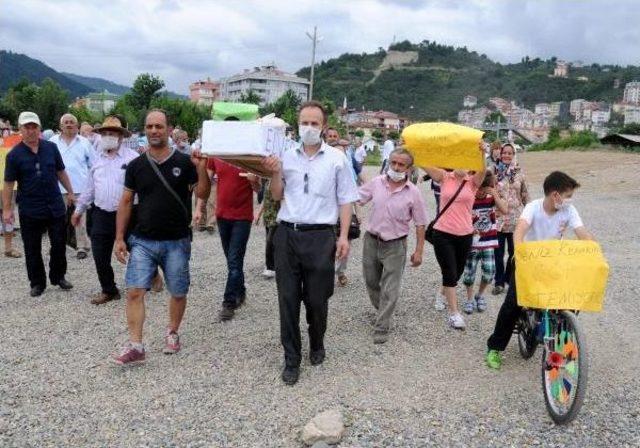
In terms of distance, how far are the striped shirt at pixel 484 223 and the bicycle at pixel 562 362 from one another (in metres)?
1.81

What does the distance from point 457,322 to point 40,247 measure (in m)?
4.56

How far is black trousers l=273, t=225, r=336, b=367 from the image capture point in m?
3.91

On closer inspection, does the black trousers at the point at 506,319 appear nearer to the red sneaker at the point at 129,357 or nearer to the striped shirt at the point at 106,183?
the red sneaker at the point at 129,357

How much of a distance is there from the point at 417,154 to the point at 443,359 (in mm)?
1756

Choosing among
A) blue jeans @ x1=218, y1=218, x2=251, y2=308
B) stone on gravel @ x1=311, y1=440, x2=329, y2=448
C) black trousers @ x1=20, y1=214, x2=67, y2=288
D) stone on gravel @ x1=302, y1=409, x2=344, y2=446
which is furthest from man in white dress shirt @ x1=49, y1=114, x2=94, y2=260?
stone on gravel @ x1=311, y1=440, x2=329, y2=448

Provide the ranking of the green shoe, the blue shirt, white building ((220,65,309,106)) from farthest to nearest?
white building ((220,65,309,106)), the blue shirt, the green shoe

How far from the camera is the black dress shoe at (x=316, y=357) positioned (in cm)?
434

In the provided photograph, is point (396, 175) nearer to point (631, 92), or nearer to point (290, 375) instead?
point (290, 375)

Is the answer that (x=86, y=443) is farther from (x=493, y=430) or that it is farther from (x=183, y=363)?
(x=493, y=430)

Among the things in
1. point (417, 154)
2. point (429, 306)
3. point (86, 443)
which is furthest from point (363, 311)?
point (86, 443)

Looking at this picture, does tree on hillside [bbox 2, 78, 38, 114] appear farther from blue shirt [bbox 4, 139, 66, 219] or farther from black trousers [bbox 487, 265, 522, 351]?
black trousers [bbox 487, 265, 522, 351]

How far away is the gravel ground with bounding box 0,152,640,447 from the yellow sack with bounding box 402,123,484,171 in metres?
1.63

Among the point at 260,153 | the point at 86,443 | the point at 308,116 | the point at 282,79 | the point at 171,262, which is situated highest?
the point at 282,79

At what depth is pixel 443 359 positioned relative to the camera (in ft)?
14.9
